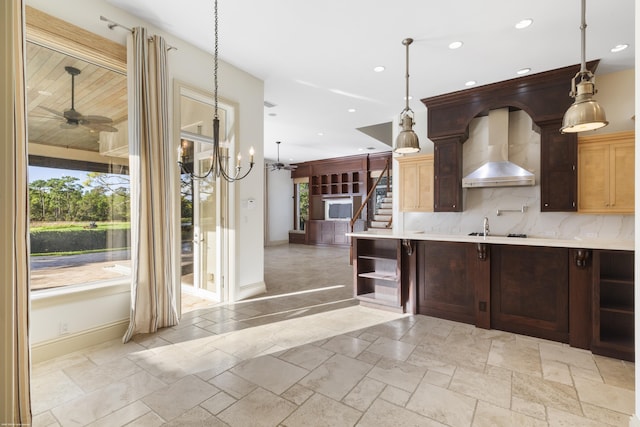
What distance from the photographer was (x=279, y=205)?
12273mm

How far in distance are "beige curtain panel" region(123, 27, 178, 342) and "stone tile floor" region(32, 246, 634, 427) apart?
322 mm

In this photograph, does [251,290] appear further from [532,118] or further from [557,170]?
[532,118]

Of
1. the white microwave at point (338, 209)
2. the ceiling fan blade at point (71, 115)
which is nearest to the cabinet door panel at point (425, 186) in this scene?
the ceiling fan blade at point (71, 115)

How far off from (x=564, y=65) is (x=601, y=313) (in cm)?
323

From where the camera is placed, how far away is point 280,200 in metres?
12.3

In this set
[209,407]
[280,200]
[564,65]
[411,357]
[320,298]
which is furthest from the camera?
[280,200]

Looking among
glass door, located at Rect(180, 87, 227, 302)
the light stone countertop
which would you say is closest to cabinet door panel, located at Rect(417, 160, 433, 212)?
the light stone countertop

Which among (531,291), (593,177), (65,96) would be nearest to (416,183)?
(593,177)

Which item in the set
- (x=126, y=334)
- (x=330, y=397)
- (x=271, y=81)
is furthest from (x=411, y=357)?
(x=271, y=81)

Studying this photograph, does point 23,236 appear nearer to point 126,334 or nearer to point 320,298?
point 126,334

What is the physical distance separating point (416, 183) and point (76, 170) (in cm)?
485

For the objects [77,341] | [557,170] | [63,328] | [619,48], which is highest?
[619,48]

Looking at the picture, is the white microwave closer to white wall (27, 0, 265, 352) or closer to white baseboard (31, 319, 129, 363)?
white wall (27, 0, 265, 352)

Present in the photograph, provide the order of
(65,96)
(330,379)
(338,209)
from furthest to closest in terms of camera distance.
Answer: (338,209)
(65,96)
(330,379)
